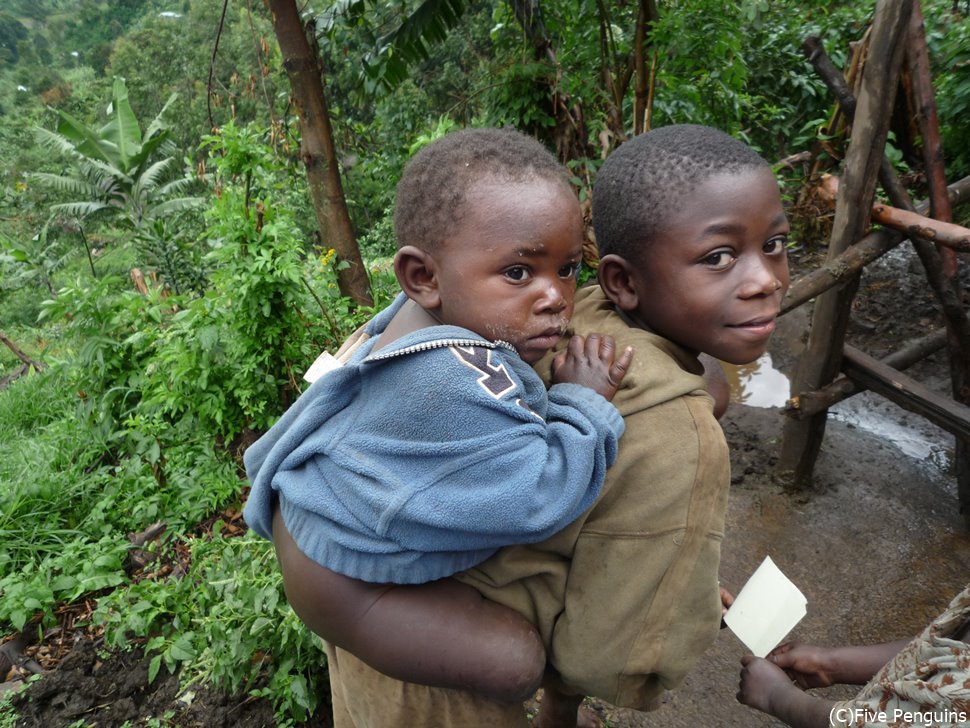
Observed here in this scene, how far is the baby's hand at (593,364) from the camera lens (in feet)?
4.02

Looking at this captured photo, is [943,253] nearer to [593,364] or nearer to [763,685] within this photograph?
[763,685]

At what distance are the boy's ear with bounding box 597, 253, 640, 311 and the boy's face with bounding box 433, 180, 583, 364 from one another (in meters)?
0.17

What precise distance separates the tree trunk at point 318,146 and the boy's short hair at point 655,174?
2872 millimetres

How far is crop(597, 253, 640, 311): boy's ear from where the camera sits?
141cm

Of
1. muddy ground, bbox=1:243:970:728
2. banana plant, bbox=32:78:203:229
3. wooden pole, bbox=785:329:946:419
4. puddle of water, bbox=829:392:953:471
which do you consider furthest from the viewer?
banana plant, bbox=32:78:203:229

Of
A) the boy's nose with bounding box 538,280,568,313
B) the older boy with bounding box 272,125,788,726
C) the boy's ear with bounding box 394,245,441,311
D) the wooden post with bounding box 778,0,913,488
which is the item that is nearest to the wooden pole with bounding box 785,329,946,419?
the wooden post with bounding box 778,0,913,488

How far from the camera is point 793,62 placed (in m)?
6.56

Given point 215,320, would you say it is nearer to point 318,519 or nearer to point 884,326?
point 318,519

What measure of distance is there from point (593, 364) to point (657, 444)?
197mm

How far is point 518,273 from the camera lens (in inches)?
49.1

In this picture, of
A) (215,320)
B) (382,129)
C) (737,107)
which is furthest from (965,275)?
(382,129)

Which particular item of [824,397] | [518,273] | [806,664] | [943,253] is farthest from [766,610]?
[943,253]

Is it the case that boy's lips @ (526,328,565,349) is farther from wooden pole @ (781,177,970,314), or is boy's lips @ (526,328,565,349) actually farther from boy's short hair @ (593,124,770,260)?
wooden pole @ (781,177,970,314)

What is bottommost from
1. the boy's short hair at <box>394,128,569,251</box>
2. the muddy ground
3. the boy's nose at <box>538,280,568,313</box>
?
the muddy ground
